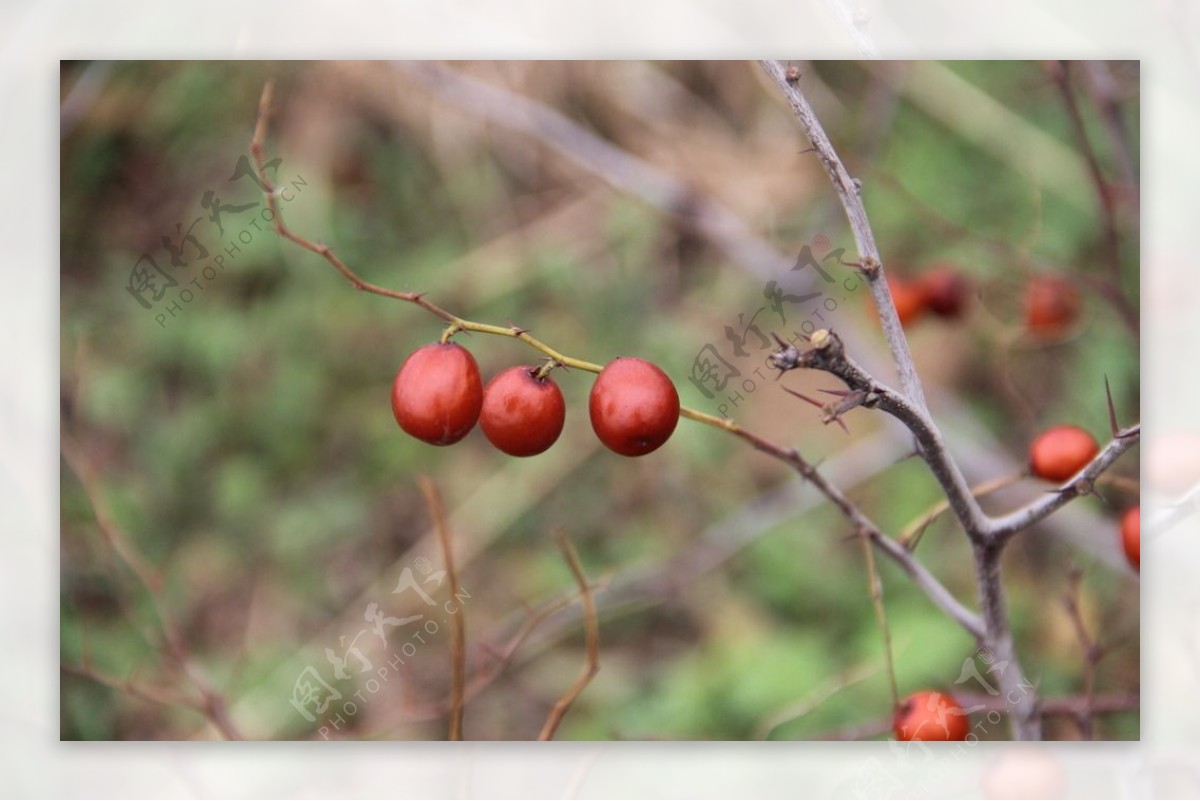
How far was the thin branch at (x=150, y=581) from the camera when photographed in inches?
54.2

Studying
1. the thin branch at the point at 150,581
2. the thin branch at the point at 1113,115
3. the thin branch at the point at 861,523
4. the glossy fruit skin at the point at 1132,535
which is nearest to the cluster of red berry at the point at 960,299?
the thin branch at the point at 1113,115

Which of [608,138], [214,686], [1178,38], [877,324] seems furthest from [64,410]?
[1178,38]

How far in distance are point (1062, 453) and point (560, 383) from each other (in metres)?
0.66

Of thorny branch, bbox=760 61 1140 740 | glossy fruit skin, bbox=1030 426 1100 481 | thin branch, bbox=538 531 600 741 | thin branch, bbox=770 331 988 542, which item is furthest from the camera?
thin branch, bbox=538 531 600 741

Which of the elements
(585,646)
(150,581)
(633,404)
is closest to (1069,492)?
(633,404)

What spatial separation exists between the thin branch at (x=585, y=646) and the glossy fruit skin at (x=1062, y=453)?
1.81 feet

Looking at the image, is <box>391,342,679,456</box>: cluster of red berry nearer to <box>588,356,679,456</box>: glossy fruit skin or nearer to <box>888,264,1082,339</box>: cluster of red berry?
<box>588,356,679,456</box>: glossy fruit skin

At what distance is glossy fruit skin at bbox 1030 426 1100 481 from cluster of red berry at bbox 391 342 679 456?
489 mm

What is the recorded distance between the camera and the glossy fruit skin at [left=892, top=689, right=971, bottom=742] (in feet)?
4.17

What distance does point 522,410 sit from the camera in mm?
982

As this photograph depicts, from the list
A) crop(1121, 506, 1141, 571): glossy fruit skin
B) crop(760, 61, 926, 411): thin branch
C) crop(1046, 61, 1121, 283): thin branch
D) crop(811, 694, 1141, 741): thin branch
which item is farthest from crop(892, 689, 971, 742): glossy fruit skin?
crop(1046, 61, 1121, 283): thin branch

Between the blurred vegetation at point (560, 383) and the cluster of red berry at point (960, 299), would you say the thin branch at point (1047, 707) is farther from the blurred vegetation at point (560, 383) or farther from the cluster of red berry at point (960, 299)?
the cluster of red berry at point (960, 299)

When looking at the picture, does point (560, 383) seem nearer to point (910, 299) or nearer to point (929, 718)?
point (910, 299)

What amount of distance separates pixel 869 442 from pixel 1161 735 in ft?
1.82
